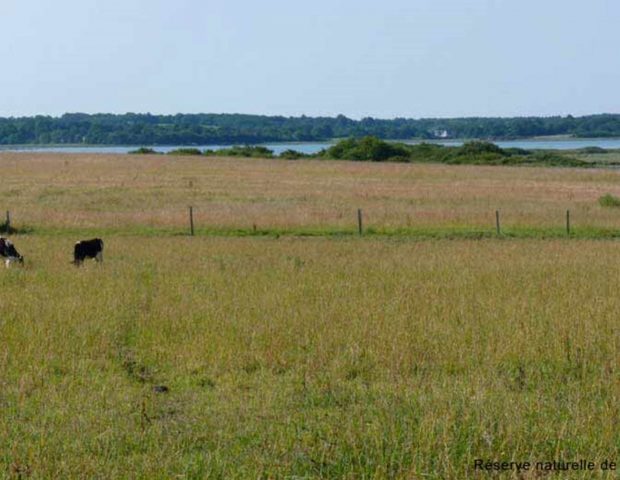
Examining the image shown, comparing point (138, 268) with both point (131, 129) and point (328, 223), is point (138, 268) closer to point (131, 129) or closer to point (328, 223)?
point (328, 223)

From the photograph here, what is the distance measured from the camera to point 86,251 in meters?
22.2

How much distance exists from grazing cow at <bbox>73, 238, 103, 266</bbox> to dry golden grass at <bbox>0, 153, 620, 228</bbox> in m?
10.2

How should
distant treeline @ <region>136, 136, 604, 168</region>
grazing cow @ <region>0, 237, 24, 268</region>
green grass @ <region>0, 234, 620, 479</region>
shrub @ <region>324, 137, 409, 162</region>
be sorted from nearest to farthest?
green grass @ <region>0, 234, 620, 479</region>, grazing cow @ <region>0, 237, 24, 268</region>, distant treeline @ <region>136, 136, 604, 168</region>, shrub @ <region>324, 137, 409, 162</region>

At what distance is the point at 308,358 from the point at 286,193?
3897 cm

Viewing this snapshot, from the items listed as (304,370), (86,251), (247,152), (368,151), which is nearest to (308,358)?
(304,370)

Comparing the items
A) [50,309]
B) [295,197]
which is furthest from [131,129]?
[50,309]

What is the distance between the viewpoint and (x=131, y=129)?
194 m

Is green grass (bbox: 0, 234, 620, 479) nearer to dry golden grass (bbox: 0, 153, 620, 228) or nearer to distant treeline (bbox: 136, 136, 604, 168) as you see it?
dry golden grass (bbox: 0, 153, 620, 228)

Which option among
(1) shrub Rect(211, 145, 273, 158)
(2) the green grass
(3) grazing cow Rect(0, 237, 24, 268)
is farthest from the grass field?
(1) shrub Rect(211, 145, 273, 158)

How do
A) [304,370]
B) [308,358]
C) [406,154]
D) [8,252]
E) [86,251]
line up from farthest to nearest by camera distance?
1. [406,154]
2. [86,251]
3. [8,252]
4. [308,358]
5. [304,370]

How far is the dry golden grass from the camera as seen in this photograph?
3403 cm

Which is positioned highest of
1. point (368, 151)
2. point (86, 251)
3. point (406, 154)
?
point (86, 251)

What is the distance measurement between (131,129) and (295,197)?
15186 centimetres

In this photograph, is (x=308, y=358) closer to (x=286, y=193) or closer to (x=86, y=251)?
(x=86, y=251)
